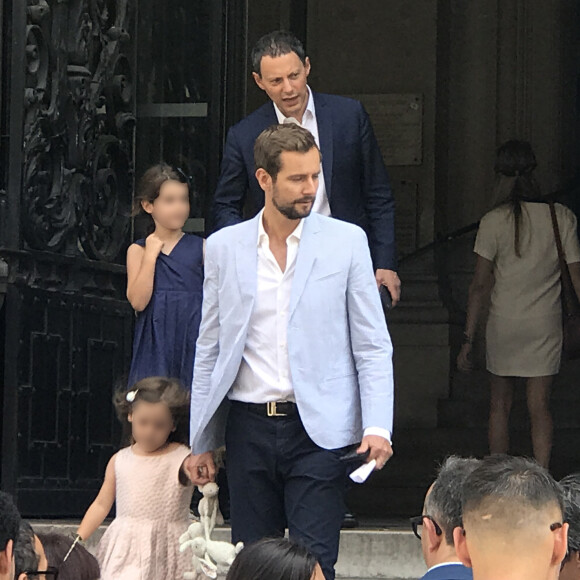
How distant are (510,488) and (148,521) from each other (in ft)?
10.7

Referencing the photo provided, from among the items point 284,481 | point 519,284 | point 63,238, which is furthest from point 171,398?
point 519,284

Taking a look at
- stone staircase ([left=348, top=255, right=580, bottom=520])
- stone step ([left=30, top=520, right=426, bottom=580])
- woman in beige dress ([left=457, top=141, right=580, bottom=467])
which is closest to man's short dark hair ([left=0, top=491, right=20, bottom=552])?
stone step ([left=30, top=520, right=426, bottom=580])

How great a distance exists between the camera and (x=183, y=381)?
7336 millimetres

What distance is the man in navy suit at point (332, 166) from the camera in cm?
665

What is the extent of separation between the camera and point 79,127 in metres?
8.49

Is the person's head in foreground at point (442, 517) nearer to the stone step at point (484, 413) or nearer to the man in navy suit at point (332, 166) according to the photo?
the man in navy suit at point (332, 166)

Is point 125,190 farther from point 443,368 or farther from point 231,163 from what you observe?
point 443,368

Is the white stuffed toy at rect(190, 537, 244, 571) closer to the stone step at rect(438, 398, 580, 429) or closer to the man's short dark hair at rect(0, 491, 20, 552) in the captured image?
the man's short dark hair at rect(0, 491, 20, 552)

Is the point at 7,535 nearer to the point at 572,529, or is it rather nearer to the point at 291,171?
the point at 572,529

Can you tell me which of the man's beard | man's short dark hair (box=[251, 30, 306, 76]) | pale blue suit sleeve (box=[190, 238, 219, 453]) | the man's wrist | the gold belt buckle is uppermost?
man's short dark hair (box=[251, 30, 306, 76])

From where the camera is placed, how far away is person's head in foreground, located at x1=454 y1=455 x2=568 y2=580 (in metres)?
3.30

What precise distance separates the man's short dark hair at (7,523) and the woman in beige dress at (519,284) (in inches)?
233

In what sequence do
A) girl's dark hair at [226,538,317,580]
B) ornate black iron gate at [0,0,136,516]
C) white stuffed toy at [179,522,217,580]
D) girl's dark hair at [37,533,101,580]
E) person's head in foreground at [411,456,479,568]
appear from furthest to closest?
ornate black iron gate at [0,0,136,516]
white stuffed toy at [179,522,217,580]
girl's dark hair at [37,533,101,580]
person's head in foreground at [411,456,479,568]
girl's dark hair at [226,538,317,580]

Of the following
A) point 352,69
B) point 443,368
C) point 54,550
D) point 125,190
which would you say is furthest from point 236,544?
point 352,69
